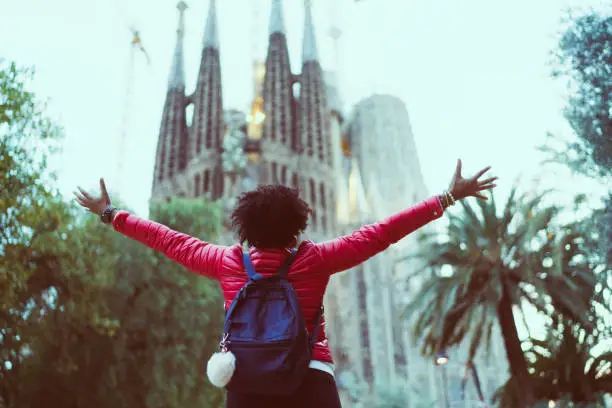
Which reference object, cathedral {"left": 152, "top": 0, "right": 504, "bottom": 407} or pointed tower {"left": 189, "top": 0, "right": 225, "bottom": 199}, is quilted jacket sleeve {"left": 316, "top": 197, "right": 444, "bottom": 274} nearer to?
cathedral {"left": 152, "top": 0, "right": 504, "bottom": 407}

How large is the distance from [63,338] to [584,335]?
40.9 ft

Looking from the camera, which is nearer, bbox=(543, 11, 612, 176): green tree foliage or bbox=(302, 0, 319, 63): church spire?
bbox=(543, 11, 612, 176): green tree foliage

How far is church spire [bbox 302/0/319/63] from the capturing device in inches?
1867

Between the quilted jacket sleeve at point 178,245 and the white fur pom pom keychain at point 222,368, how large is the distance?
1.44ft

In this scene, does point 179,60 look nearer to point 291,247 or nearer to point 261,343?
point 291,247

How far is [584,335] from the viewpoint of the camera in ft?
44.5

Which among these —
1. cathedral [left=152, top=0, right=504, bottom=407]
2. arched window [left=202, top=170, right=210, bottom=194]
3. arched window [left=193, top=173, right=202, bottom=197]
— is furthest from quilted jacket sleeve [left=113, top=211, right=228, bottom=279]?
arched window [left=193, top=173, right=202, bottom=197]

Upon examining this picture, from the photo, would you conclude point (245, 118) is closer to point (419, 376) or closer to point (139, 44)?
point (139, 44)

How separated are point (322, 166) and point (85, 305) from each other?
3149 cm

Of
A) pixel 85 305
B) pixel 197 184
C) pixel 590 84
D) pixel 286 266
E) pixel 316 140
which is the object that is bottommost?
pixel 286 266

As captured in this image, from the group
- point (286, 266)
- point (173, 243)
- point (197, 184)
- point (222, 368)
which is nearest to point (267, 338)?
point (222, 368)

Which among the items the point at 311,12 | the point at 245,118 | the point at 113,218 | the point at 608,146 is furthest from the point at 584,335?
the point at 311,12

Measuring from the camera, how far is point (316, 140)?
144 ft

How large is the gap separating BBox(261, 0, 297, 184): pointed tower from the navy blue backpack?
1554 inches
